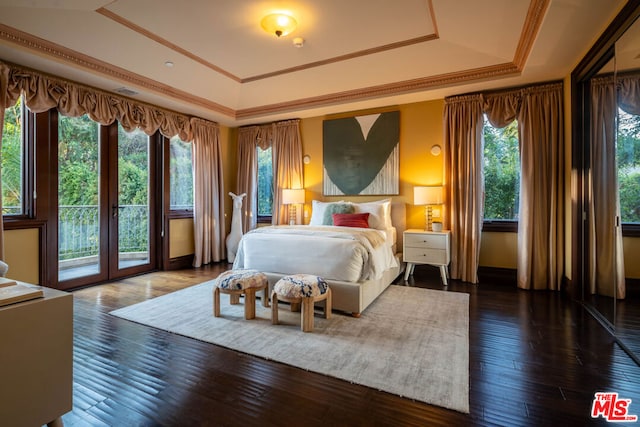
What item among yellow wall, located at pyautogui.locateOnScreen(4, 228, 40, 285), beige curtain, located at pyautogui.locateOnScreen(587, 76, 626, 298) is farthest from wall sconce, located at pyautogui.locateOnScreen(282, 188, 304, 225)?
beige curtain, located at pyautogui.locateOnScreen(587, 76, 626, 298)

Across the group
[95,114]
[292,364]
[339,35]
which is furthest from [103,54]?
[292,364]

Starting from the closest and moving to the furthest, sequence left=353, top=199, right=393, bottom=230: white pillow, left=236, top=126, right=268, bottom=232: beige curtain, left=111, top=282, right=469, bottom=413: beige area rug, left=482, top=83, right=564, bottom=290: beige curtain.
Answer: left=111, top=282, right=469, bottom=413: beige area rug < left=482, top=83, right=564, bottom=290: beige curtain < left=353, top=199, right=393, bottom=230: white pillow < left=236, top=126, right=268, bottom=232: beige curtain

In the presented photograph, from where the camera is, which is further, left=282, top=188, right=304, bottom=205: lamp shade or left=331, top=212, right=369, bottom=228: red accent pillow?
left=282, top=188, right=304, bottom=205: lamp shade

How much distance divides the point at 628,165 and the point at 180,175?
5596 mm

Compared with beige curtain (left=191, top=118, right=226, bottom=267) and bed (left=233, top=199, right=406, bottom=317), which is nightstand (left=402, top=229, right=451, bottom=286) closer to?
bed (left=233, top=199, right=406, bottom=317)

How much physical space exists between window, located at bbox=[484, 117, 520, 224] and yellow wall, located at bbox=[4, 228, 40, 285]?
5680 mm

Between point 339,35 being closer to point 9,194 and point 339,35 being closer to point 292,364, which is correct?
point 292,364

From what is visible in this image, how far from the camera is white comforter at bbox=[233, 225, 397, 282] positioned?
3.12 m

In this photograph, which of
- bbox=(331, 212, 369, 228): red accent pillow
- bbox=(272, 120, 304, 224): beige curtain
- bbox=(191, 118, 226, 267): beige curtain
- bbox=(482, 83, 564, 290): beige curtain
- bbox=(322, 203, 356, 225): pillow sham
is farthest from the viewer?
bbox=(272, 120, 304, 224): beige curtain

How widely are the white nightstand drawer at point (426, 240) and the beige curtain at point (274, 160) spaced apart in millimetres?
2200

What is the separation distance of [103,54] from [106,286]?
2841mm

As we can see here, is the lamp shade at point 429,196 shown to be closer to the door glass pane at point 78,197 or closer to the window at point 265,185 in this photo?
the window at point 265,185

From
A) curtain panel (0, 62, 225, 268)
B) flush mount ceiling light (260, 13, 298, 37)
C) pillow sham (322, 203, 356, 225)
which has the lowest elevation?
pillow sham (322, 203, 356, 225)

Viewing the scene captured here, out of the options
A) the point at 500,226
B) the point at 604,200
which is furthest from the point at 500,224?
the point at 604,200
